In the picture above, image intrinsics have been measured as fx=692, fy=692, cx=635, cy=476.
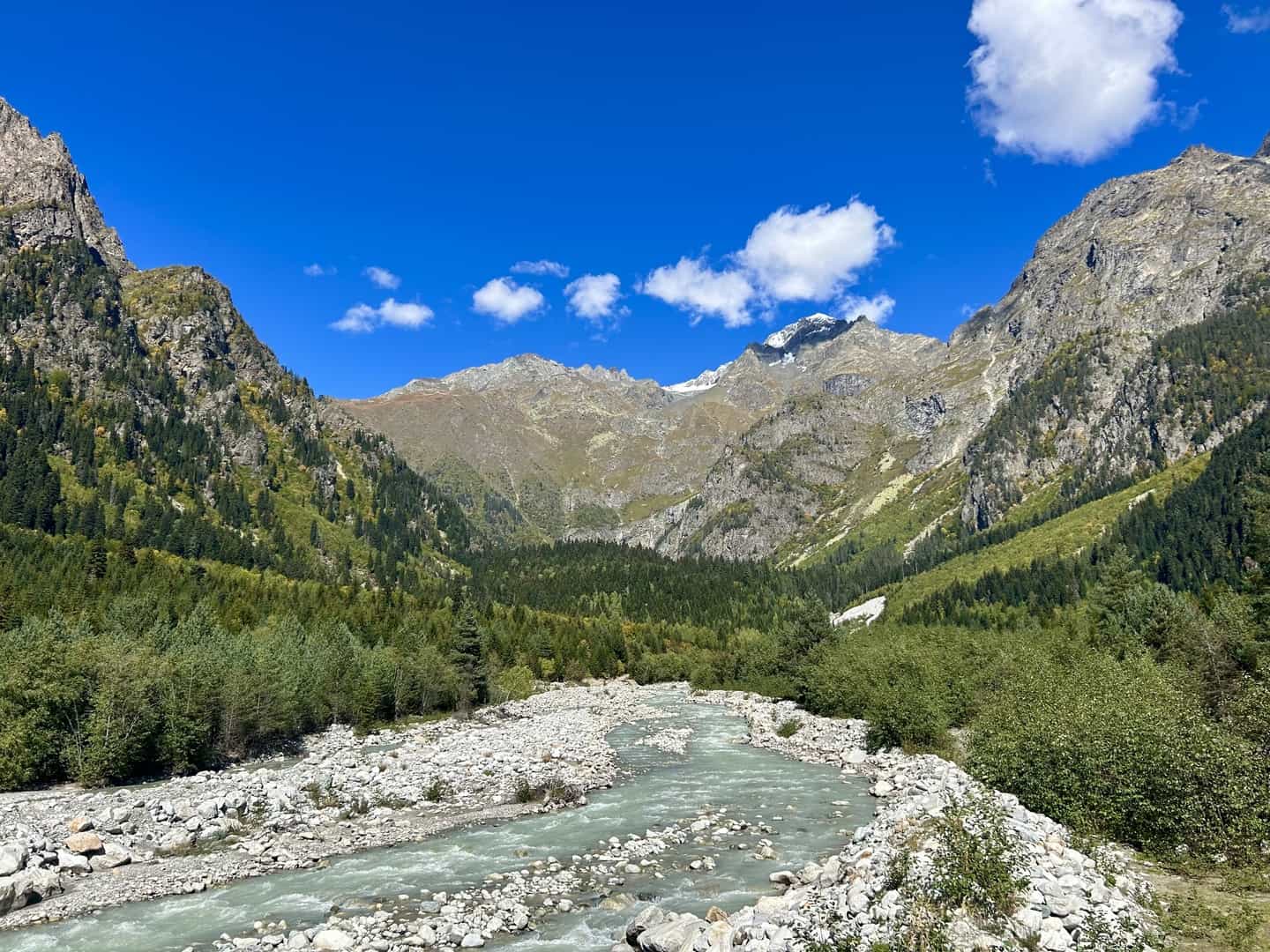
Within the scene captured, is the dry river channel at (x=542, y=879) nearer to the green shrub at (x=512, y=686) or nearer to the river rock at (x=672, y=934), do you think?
the river rock at (x=672, y=934)

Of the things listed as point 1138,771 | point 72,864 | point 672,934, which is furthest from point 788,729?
point 72,864

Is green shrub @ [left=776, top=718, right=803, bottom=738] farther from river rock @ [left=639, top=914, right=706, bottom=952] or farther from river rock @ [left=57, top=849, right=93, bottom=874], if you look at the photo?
river rock @ [left=57, top=849, right=93, bottom=874]

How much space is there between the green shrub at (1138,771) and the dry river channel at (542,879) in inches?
340

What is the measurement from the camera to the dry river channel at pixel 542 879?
2083cm

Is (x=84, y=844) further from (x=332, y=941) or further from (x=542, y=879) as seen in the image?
(x=542, y=879)

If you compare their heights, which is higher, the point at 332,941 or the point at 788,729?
the point at 332,941

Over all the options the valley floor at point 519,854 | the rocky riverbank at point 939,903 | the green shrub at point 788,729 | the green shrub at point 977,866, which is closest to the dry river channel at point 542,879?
the valley floor at point 519,854

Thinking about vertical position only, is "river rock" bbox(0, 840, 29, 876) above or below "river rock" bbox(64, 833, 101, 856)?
above

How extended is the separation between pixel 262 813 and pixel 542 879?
1700cm

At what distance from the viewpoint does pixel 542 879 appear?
26.0m

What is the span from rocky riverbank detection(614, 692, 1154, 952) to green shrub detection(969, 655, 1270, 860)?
221 cm

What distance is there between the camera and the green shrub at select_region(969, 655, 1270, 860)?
2058cm

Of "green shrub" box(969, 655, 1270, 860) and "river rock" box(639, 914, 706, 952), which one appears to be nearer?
"river rock" box(639, 914, 706, 952)

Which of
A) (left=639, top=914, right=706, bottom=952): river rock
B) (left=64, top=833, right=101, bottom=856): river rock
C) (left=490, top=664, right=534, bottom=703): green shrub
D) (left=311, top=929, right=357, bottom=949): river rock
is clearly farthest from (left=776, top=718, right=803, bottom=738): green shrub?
(left=64, top=833, right=101, bottom=856): river rock
